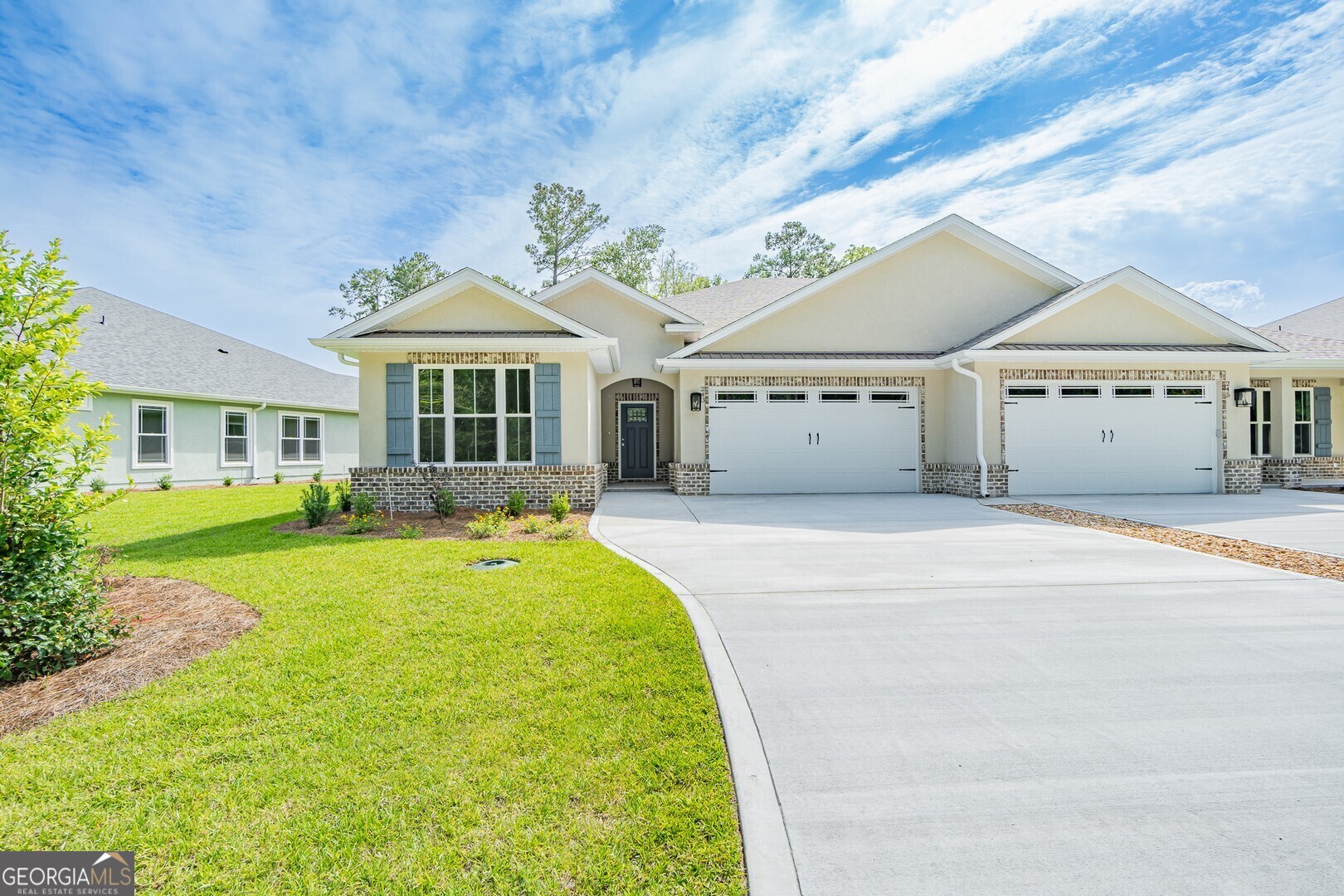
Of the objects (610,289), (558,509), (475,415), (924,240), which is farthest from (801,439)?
(475,415)

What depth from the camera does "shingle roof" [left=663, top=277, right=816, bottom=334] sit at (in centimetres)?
1744

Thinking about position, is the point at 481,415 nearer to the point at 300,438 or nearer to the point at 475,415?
the point at 475,415

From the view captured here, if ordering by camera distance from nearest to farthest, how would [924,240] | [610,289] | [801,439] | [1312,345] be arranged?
[801,439], [924,240], [1312,345], [610,289]

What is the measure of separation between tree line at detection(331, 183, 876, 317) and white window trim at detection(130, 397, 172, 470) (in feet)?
53.7

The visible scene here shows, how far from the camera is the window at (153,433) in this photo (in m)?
16.0

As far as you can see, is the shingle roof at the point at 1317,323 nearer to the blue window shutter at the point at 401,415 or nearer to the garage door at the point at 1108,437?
the garage door at the point at 1108,437

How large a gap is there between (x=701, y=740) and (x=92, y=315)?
23.9 meters

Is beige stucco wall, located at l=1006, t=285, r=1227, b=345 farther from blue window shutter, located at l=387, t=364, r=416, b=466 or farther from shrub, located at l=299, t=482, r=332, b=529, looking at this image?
shrub, located at l=299, t=482, r=332, b=529

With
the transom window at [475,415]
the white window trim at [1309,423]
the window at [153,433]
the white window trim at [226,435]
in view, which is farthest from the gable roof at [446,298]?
the white window trim at [1309,423]

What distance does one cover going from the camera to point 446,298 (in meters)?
11.5

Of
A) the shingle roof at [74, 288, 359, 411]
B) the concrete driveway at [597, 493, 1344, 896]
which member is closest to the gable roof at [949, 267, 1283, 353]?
the concrete driveway at [597, 493, 1344, 896]

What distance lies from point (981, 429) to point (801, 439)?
3839 millimetres

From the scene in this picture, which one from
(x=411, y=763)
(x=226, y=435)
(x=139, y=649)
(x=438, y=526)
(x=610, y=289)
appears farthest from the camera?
(x=226, y=435)
